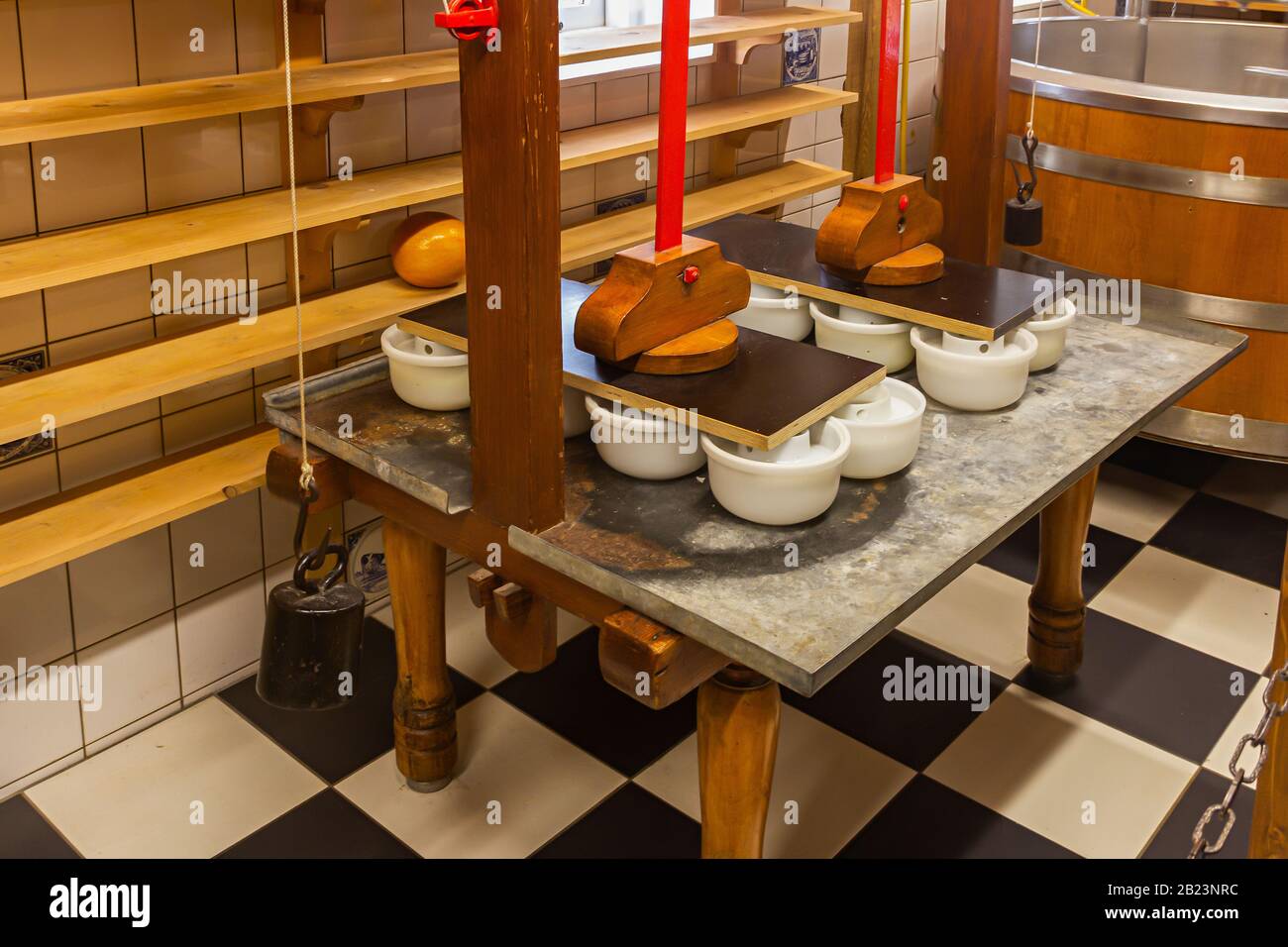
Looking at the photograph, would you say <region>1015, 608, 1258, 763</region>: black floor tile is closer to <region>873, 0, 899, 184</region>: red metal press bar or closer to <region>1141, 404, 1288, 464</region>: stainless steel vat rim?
<region>1141, 404, 1288, 464</region>: stainless steel vat rim

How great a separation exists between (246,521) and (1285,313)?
251 centimetres

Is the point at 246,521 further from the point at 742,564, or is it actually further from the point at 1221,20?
the point at 1221,20

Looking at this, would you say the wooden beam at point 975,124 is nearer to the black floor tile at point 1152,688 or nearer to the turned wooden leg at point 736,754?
the black floor tile at point 1152,688

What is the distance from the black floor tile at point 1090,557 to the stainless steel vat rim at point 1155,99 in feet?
3.47

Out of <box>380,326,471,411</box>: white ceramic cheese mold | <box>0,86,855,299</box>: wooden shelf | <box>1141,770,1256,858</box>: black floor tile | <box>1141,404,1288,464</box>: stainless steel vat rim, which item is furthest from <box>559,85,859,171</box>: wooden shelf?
<box>1141,770,1256,858</box>: black floor tile

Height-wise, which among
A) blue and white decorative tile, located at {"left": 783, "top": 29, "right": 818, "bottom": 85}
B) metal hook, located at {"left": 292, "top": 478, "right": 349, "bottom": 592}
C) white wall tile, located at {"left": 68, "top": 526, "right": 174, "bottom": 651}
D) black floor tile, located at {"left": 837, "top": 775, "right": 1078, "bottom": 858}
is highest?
blue and white decorative tile, located at {"left": 783, "top": 29, "right": 818, "bottom": 85}

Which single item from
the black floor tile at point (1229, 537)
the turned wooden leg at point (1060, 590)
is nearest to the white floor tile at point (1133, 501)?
the black floor tile at point (1229, 537)

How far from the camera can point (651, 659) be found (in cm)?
161

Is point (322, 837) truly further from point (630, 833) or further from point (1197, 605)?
point (1197, 605)

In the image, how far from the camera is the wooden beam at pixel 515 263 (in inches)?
62.2

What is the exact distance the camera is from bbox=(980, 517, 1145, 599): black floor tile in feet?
10.7

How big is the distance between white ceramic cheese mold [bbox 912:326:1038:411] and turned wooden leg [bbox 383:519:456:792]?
84cm

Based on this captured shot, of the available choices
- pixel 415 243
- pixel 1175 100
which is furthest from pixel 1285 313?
pixel 415 243

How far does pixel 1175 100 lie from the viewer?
10.8 feet
